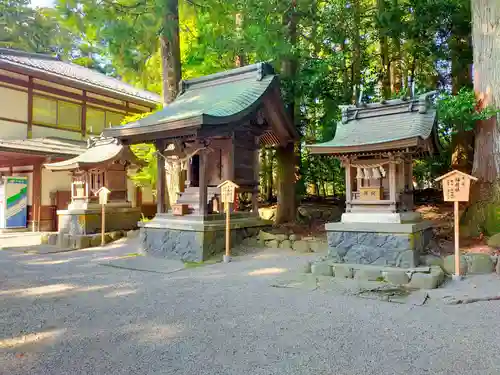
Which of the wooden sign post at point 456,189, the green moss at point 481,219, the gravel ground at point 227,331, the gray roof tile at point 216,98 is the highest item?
the gray roof tile at point 216,98

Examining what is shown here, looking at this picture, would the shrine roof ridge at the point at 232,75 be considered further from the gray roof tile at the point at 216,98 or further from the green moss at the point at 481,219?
the green moss at the point at 481,219

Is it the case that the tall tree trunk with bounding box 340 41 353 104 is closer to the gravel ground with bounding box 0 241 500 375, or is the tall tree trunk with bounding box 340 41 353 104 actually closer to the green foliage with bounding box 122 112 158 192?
the green foliage with bounding box 122 112 158 192

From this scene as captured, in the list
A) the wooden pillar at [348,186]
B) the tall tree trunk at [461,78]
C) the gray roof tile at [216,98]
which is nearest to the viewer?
the wooden pillar at [348,186]

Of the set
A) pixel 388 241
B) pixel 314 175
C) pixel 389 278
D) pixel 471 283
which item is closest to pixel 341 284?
pixel 389 278

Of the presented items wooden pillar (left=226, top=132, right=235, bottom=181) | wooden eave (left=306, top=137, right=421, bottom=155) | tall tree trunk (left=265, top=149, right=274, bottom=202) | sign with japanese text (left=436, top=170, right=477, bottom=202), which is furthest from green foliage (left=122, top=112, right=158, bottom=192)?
sign with japanese text (left=436, top=170, right=477, bottom=202)

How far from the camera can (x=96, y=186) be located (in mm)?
12344

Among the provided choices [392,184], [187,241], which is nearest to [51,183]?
[187,241]

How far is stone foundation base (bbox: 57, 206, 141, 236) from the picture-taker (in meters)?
11.7

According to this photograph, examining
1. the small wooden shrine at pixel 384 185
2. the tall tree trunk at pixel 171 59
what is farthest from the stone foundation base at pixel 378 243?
the tall tree trunk at pixel 171 59

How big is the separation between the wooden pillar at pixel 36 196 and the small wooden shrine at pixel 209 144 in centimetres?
681

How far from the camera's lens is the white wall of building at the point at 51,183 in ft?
48.7

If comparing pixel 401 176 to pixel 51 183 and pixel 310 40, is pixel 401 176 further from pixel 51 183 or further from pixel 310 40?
pixel 51 183

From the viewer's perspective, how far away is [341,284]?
240 inches

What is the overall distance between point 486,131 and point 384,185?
2.86 meters
